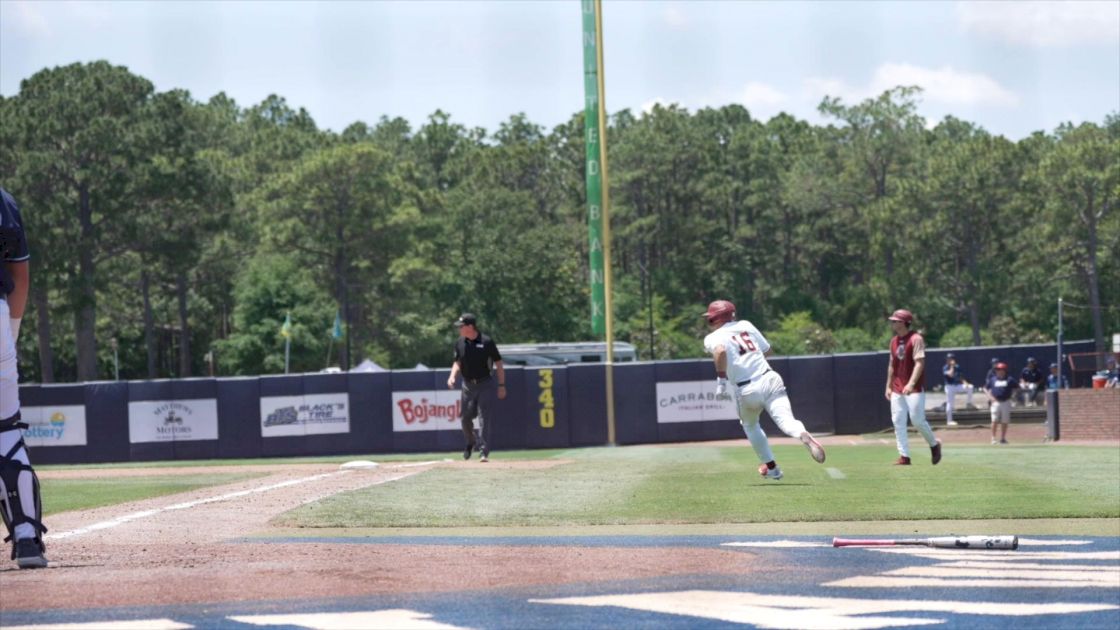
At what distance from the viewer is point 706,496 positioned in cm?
1238

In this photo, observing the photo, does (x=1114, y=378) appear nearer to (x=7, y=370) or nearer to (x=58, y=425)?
(x=58, y=425)

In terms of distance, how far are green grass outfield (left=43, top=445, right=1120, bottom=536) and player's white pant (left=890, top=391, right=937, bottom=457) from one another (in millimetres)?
338

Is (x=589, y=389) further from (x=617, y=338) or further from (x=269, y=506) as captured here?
(x=617, y=338)

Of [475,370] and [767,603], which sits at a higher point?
[475,370]

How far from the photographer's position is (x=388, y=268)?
7288 centimetres

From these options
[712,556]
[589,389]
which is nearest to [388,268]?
[589,389]

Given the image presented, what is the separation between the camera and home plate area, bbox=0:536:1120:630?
588cm

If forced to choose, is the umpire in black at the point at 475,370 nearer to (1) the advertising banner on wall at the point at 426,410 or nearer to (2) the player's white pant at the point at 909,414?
(2) the player's white pant at the point at 909,414

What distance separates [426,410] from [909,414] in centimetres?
1711

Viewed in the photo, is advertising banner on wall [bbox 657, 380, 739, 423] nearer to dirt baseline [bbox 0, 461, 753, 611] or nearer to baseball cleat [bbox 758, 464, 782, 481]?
baseball cleat [bbox 758, 464, 782, 481]

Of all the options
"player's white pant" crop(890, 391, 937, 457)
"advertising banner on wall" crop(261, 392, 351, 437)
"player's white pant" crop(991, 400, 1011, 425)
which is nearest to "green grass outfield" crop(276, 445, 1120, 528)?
"player's white pant" crop(890, 391, 937, 457)

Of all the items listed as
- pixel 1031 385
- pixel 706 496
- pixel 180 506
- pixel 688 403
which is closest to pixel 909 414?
pixel 706 496

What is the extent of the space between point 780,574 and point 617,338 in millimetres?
66085

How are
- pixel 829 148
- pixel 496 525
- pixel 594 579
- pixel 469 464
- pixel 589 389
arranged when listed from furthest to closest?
pixel 829 148
pixel 589 389
pixel 469 464
pixel 496 525
pixel 594 579
